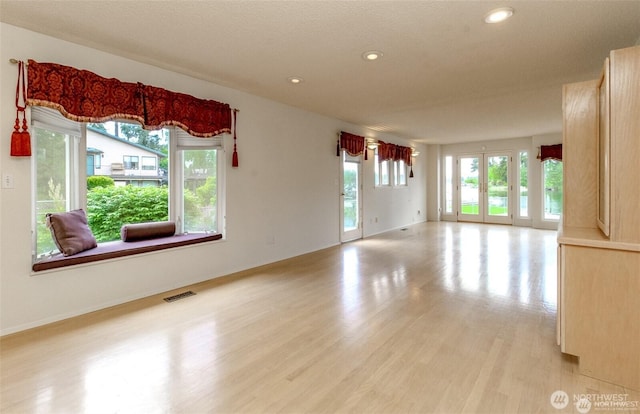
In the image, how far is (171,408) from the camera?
1698mm

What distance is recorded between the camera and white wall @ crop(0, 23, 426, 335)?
2627mm

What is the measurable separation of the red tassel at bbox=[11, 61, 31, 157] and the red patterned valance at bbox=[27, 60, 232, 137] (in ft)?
0.20

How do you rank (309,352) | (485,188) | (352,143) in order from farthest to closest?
1. (485,188)
2. (352,143)
3. (309,352)

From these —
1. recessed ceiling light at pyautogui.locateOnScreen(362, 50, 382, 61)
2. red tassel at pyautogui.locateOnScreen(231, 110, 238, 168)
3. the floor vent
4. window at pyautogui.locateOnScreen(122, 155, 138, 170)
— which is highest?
recessed ceiling light at pyautogui.locateOnScreen(362, 50, 382, 61)

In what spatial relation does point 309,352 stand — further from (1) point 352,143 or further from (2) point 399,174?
(2) point 399,174

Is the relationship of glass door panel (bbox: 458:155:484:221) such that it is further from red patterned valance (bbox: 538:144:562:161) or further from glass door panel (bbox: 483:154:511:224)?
red patterned valance (bbox: 538:144:562:161)

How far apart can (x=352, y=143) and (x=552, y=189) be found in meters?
5.70

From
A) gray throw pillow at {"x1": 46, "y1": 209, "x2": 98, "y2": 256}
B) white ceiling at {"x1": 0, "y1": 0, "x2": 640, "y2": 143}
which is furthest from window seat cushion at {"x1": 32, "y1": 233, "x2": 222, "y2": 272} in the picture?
white ceiling at {"x1": 0, "y1": 0, "x2": 640, "y2": 143}

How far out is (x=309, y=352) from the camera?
2.27 m

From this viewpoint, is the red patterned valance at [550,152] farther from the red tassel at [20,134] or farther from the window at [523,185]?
the red tassel at [20,134]

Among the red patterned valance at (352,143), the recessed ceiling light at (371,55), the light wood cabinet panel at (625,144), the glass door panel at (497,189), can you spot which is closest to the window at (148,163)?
the recessed ceiling light at (371,55)

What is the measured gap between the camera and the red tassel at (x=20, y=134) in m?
2.57

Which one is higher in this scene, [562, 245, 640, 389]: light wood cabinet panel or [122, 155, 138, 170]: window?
[122, 155, 138, 170]: window

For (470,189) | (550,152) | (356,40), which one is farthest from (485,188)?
(356,40)
